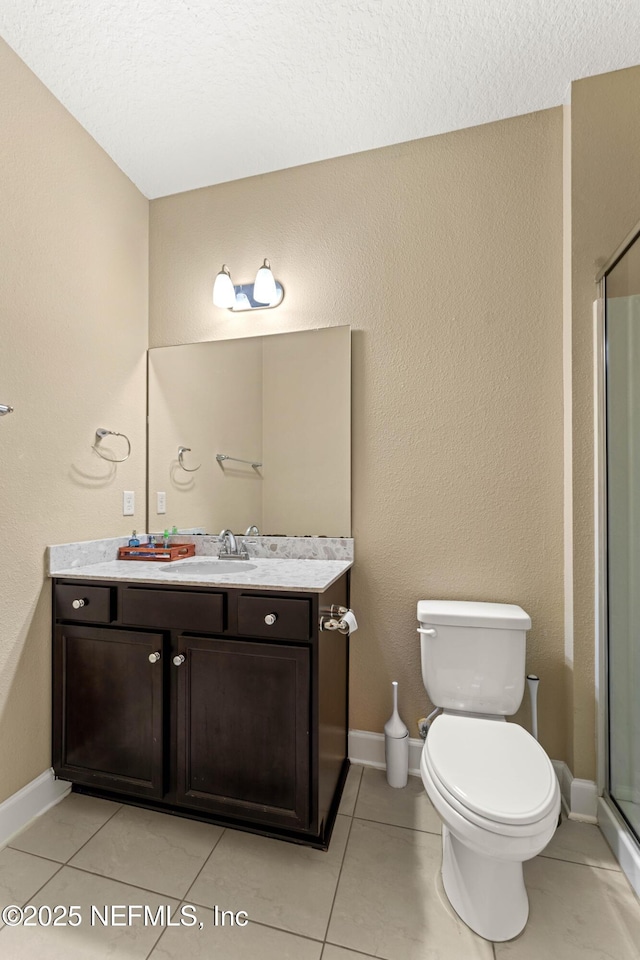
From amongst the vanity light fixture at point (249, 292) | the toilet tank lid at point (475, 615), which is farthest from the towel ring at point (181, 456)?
the toilet tank lid at point (475, 615)

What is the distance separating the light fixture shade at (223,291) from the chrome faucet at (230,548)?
1071mm

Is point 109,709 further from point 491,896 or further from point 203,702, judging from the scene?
point 491,896

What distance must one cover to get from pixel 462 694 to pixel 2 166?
7.99 feet

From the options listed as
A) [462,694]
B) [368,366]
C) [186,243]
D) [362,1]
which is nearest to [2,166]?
[186,243]

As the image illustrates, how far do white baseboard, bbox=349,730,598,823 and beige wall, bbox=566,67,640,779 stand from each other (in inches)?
2.0

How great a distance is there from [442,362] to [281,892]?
188 centimetres

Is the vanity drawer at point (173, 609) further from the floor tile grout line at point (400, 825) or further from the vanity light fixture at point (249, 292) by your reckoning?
the vanity light fixture at point (249, 292)

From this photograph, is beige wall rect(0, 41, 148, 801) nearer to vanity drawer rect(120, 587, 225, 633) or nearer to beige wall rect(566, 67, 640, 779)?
vanity drawer rect(120, 587, 225, 633)

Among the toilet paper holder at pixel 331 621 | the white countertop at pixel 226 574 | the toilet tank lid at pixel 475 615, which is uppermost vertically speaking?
the white countertop at pixel 226 574

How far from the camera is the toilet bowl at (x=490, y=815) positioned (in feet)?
3.46

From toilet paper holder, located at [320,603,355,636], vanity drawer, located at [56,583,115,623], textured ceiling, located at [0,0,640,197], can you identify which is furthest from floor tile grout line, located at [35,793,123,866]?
textured ceiling, located at [0,0,640,197]

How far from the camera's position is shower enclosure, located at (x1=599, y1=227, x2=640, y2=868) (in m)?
1.41

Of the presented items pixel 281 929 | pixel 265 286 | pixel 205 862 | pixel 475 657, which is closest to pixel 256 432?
pixel 265 286

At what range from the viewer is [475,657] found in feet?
5.25
